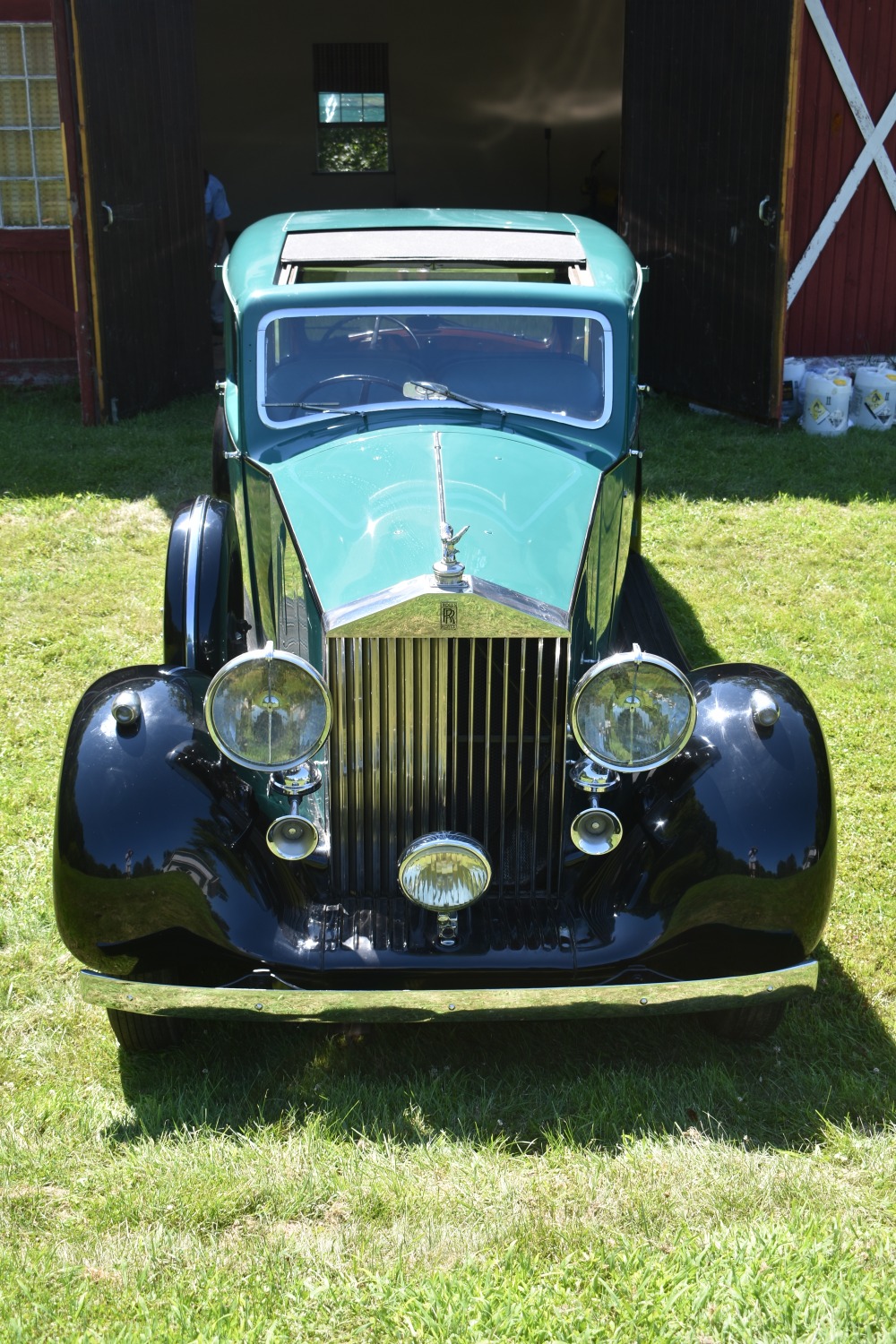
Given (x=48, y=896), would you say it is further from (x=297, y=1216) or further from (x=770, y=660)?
(x=770, y=660)

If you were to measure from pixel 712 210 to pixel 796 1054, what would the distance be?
292 inches

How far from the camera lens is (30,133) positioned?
9805 mm

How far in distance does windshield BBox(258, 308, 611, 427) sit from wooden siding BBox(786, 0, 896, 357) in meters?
6.02

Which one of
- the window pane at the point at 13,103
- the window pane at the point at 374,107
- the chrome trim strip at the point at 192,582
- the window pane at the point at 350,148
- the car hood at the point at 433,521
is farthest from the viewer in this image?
the window pane at the point at 350,148

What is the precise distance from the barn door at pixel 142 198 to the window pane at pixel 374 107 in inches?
266

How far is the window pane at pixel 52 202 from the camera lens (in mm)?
9922

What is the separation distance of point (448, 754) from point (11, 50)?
29.4ft

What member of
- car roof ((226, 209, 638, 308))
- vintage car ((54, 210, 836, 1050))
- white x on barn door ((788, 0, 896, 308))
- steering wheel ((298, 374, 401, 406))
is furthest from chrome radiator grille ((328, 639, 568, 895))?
white x on barn door ((788, 0, 896, 308))

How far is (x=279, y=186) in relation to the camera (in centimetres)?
1591

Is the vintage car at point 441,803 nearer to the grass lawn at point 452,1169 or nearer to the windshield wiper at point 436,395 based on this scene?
the grass lawn at point 452,1169

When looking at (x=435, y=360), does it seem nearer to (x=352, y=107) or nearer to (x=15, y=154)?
(x=15, y=154)

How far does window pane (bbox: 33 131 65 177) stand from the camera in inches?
387

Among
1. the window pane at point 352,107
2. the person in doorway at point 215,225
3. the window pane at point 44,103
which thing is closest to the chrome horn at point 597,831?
the window pane at point 44,103

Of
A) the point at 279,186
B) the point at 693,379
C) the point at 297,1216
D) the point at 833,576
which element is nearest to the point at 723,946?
the point at 297,1216
